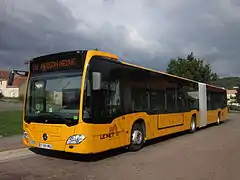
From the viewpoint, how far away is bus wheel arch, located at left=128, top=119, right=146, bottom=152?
1135 centimetres

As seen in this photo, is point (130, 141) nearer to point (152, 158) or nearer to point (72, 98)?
point (152, 158)

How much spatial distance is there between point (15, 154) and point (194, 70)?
5124 cm

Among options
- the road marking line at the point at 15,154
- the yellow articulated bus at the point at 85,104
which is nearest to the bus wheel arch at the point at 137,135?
the yellow articulated bus at the point at 85,104

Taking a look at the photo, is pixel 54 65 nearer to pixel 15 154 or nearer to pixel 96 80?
pixel 96 80

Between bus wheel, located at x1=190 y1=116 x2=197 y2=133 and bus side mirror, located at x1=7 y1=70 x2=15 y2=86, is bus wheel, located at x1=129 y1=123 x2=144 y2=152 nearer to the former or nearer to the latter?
bus side mirror, located at x1=7 y1=70 x2=15 y2=86

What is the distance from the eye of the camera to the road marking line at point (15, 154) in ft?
32.7

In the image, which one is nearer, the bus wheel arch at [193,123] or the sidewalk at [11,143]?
the sidewalk at [11,143]

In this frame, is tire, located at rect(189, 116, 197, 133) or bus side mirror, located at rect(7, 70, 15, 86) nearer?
bus side mirror, located at rect(7, 70, 15, 86)

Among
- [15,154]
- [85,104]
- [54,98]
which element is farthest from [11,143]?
[85,104]

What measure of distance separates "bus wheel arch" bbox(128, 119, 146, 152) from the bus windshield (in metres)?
Answer: 2.92

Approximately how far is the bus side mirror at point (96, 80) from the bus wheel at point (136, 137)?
258 centimetres

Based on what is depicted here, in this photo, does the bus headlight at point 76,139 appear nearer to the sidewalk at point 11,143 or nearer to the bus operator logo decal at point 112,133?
the bus operator logo decal at point 112,133

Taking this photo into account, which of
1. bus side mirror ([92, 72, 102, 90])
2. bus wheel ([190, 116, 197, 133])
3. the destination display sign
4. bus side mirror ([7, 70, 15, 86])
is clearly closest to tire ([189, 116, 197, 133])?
bus wheel ([190, 116, 197, 133])

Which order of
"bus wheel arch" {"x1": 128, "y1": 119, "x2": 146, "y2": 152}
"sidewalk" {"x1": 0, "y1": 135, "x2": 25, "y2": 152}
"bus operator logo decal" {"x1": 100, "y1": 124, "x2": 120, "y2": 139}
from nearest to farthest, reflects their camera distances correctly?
"bus operator logo decal" {"x1": 100, "y1": 124, "x2": 120, "y2": 139}
"bus wheel arch" {"x1": 128, "y1": 119, "x2": 146, "y2": 152}
"sidewalk" {"x1": 0, "y1": 135, "x2": 25, "y2": 152}
